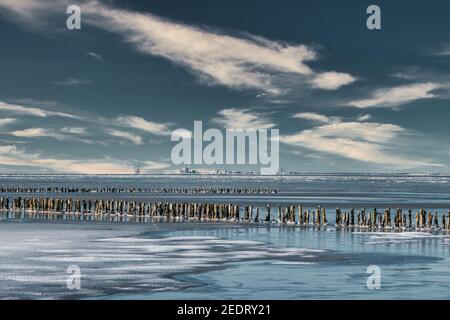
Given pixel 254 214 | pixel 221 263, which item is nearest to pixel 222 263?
pixel 221 263

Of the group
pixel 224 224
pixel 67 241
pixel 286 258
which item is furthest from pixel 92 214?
pixel 286 258

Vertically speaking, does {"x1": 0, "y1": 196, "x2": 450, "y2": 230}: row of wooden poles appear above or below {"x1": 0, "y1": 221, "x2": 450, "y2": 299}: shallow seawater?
above

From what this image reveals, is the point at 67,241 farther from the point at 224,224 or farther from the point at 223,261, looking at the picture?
the point at 224,224

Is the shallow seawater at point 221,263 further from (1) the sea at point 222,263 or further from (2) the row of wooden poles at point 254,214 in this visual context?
(2) the row of wooden poles at point 254,214

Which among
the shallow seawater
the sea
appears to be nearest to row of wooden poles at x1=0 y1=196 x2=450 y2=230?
the sea

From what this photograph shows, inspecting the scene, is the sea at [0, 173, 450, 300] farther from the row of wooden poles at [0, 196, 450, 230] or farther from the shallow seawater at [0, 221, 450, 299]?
the row of wooden poles at [0, 196, 450, 230]

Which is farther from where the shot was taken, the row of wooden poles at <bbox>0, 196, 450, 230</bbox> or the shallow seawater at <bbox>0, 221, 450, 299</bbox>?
the row of wooden poles at <bbox>0, 196, 450, 230</bbox>

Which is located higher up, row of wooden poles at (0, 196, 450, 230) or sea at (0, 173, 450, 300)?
row of wooden poles at (0, 196, 450, 230)

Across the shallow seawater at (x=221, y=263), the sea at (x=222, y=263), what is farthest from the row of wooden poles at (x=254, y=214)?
the shallow seawater at (x=221, y=263)

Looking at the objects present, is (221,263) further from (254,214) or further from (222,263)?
(254,214)

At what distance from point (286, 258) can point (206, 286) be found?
703 centimetres

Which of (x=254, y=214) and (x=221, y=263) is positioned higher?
(x=254, y=214)

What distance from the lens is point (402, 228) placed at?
136 feet

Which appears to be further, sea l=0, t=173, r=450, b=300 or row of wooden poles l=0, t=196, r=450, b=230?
row of wooden poles l=0, t=196, r=450, b=230
